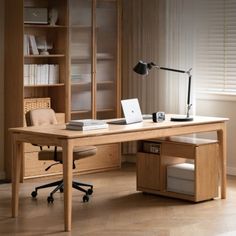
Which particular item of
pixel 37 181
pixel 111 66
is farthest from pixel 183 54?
pixel 37 181

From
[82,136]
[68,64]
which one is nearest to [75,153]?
[82,136]

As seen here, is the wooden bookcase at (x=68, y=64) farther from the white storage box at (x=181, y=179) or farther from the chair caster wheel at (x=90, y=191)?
the white storage box at (x=181, y=179)

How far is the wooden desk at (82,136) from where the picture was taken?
220 inches

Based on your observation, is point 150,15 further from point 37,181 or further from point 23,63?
point 37,181

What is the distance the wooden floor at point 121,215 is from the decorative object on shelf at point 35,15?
1772mm

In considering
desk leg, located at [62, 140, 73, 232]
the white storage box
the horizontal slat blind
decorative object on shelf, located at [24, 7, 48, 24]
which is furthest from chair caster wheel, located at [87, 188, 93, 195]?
the horizontal slat blind

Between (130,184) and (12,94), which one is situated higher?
(12,94)

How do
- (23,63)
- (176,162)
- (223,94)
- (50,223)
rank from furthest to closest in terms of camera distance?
(223,94), (23,63), (176,162), (50,223)

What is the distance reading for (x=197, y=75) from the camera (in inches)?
328

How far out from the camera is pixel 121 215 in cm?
612

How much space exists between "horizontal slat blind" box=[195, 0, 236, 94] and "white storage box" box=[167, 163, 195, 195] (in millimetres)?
1637

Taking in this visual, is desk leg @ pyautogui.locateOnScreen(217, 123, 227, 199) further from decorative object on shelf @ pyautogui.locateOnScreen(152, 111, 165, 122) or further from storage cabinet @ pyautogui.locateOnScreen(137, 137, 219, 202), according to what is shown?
decorative object on shelf @ pyautogui.locateOnScreen(152, 111, 165, 122)

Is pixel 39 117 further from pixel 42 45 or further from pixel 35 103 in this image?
pixel 42 45

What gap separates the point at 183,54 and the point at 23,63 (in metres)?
1.88
